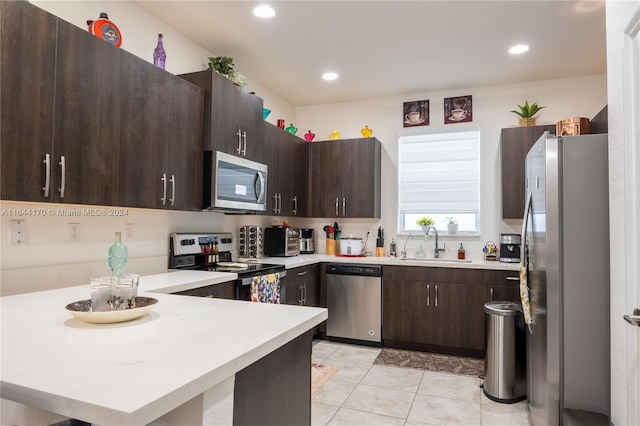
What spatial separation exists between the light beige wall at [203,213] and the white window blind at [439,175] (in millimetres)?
94

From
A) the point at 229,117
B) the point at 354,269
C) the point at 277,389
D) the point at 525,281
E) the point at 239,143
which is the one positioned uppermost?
the point at 229,117

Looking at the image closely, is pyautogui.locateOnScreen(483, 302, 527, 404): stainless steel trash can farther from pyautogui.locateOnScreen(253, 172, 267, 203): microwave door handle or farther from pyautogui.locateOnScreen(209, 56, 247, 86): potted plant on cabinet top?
pyautogui.locateOnScreen(209, 56, 247, 86): potted plant on cabinet top

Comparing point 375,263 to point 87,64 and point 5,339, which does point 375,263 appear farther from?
point 5,339

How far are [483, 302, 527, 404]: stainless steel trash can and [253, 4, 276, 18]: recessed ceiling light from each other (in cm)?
277

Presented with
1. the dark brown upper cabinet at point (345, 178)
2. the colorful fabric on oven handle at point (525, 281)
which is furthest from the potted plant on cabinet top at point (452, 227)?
the colorful fabric on oven handle at point (525, 281)

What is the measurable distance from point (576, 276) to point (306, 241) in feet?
10.5

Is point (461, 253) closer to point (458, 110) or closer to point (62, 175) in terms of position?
point (458, 110)

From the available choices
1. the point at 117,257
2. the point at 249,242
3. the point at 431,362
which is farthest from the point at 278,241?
the point at 117,257

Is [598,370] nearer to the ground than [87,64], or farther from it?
nearer to the ground

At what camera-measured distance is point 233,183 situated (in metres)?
3.12

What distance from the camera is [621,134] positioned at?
5.08 feet

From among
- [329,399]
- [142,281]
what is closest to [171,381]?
[142,281]

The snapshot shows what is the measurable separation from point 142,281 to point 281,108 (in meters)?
3.02

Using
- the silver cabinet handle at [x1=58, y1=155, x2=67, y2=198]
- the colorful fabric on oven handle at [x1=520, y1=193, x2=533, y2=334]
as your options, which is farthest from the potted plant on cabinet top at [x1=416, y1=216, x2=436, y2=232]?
the silver cabinet handle at [x1=58, y1=155, x2=67, y2=198]
